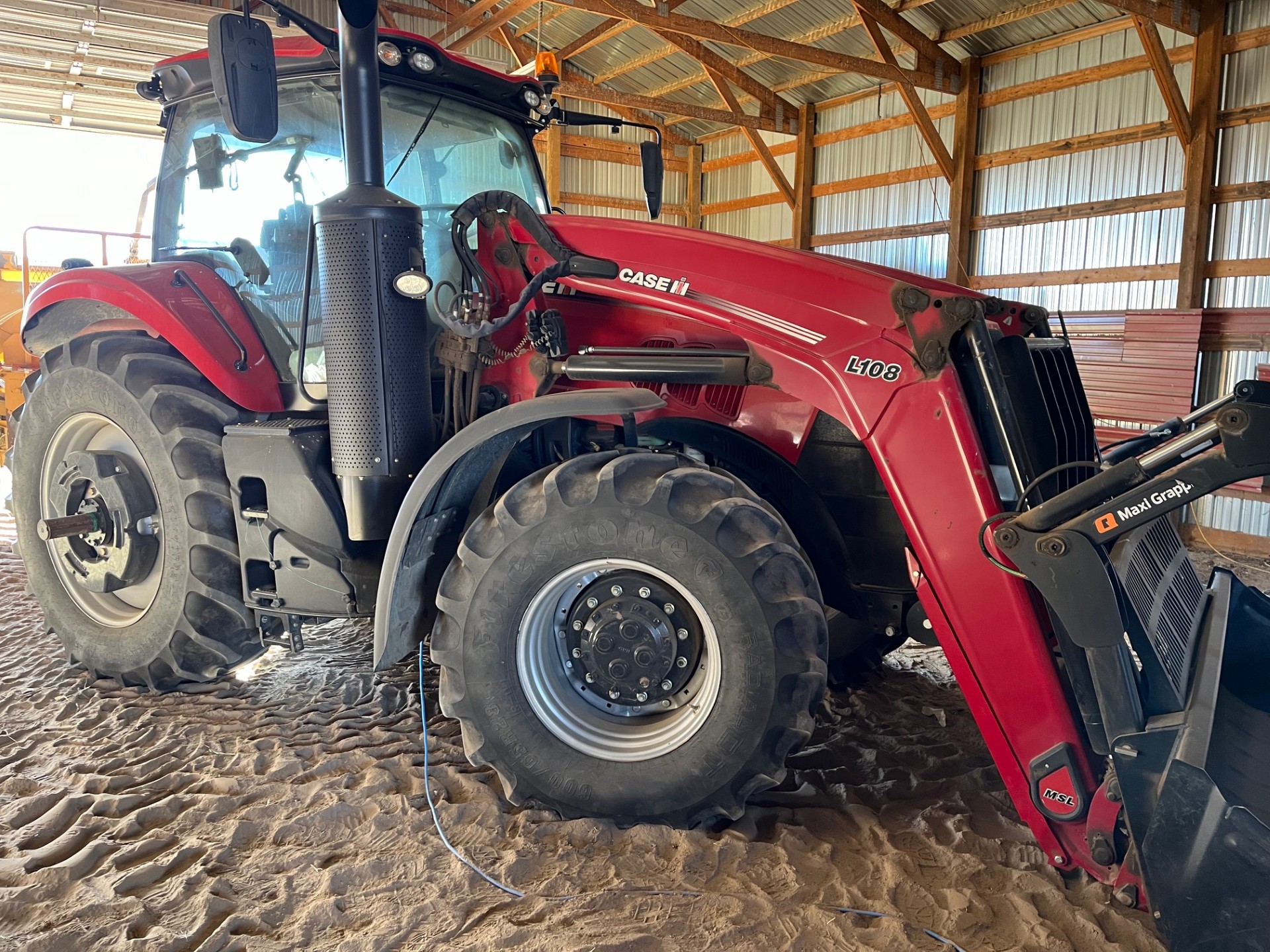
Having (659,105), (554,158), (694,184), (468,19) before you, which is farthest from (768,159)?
(468,19)

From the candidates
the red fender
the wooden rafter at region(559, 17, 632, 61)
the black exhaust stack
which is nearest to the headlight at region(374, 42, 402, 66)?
the black exhaust stack

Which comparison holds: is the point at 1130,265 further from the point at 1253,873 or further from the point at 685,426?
the point at 1253,873

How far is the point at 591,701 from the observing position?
9.41ft

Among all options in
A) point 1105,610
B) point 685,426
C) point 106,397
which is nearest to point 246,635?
point 106,397

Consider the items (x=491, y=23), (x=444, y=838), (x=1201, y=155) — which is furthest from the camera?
(x=491, y=23)

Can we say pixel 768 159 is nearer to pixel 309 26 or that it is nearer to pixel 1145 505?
pixel 309 26

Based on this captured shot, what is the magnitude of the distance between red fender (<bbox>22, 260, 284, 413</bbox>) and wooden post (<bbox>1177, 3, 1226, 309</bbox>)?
28.4 ft

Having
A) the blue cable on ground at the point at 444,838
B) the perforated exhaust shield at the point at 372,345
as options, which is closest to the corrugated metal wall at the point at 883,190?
the perforated exhaust shield at the point at 372,345

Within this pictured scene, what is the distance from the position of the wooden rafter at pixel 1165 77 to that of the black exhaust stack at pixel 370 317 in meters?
8.12

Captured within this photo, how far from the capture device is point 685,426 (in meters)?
3.23

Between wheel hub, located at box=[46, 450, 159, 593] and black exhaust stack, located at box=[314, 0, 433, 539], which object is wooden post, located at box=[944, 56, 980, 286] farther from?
wheel hub, located at box=[46, 450, 159, 593]

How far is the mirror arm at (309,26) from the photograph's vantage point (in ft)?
9.12

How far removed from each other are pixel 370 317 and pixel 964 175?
33.5 feet

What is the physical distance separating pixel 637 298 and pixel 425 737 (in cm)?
170
